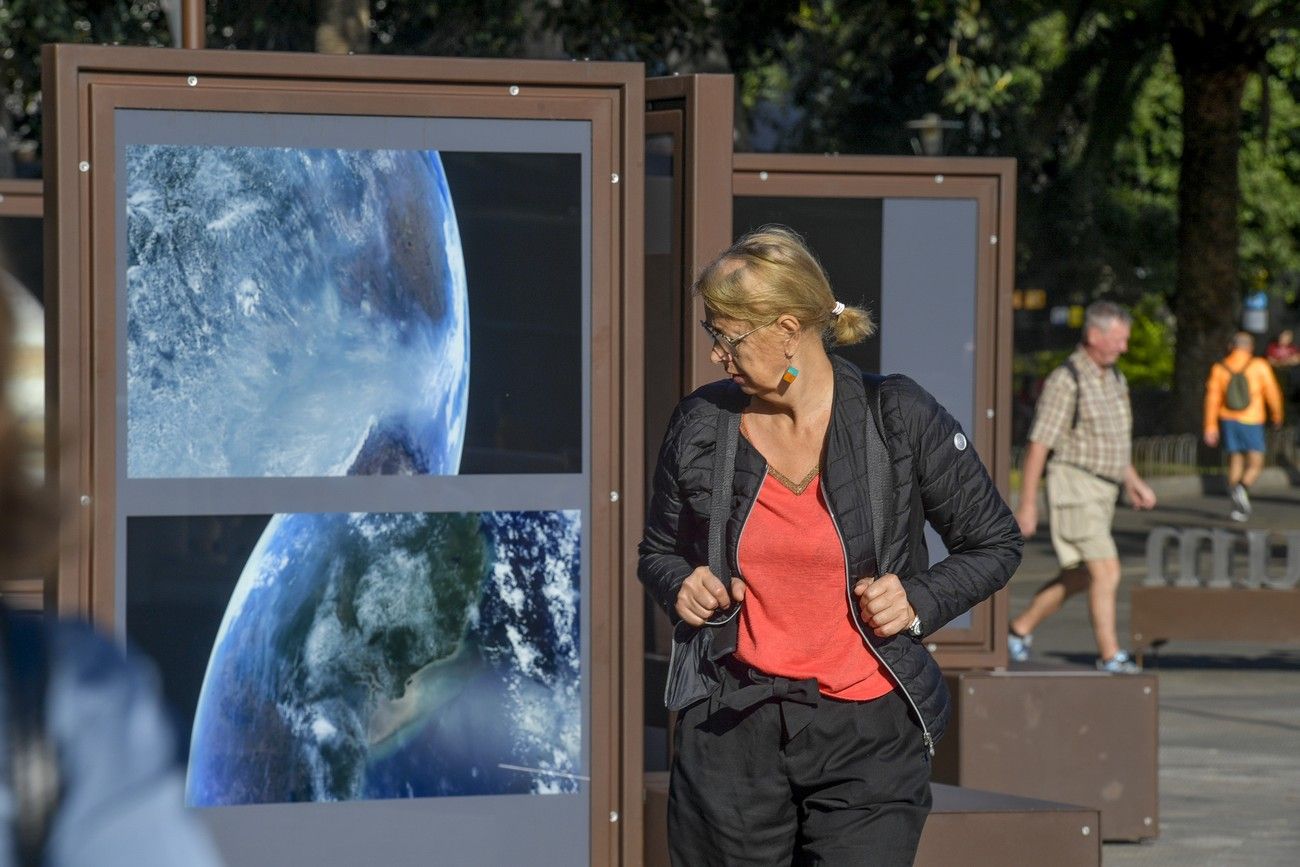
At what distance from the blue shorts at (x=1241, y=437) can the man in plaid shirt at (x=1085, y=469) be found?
43.7ft

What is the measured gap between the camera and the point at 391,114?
475 centimetres

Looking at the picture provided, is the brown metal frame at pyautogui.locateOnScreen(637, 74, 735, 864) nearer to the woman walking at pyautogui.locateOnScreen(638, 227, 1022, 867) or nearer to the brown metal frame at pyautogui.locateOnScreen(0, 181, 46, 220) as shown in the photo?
the woman walking at pyautogui.locateOnScreen(638, 227, 1022, 867)

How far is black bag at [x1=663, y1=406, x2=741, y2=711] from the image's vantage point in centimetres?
365

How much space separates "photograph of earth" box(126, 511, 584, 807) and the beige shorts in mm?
5311

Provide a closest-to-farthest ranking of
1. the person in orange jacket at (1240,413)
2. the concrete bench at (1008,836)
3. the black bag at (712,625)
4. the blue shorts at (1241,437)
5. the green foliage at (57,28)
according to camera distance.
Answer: the black bag at (712,625), the concrete bench at (1008,836), the green foliage at (57,28), the blue shorts at (1241,437), the person in orange jacket at (1240,413)

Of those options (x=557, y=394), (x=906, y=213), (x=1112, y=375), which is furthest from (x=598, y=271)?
(x=1112, y=375)

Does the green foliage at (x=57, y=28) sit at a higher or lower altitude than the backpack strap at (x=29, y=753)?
higher

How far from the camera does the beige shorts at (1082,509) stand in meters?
9.76

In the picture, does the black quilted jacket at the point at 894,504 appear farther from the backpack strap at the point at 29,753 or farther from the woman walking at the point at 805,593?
the backpack strap at the point at 29,753

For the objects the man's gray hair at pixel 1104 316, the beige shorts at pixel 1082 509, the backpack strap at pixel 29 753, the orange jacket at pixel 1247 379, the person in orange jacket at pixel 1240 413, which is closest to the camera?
the backpack strap at pixel 29 753

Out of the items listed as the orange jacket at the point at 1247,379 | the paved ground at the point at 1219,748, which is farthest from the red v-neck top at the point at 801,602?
the orange jacket at the point at 1247,379

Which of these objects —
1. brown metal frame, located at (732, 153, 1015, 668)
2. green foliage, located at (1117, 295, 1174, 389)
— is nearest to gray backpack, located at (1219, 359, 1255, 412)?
green foliage, located at (1117, 295, 1174, 389)

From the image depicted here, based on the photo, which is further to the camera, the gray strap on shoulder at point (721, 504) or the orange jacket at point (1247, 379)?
the orange jacket at point (1247, 379)

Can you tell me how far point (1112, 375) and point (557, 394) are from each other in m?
5.31
